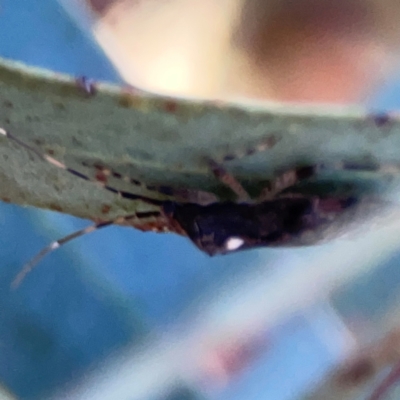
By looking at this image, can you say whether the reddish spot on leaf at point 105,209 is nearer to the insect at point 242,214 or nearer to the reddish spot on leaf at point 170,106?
the insect at point 242,214

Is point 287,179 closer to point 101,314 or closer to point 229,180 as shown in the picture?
A: point 229,180

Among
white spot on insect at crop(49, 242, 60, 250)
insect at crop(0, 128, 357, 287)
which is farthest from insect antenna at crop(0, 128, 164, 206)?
white spot on insect at crop(49, 242, 60, 250)

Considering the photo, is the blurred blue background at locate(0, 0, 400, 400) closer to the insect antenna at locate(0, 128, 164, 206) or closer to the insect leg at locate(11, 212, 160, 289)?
the insect leg at locate(11, 212, 160, 289)

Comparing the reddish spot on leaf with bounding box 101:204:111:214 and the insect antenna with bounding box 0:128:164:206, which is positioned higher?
the reddish spot on leaf with bounding box 101:204:111:214

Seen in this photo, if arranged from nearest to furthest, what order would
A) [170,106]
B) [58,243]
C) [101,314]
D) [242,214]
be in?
[170,106] → [242,214] → [58,243] → [101,314]

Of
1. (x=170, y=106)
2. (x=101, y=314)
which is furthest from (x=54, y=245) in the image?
(x=170, y=106)

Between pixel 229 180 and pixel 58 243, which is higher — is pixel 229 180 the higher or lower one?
the lower one

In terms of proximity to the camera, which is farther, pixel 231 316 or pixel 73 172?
pixel 231 316
